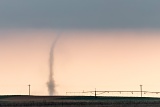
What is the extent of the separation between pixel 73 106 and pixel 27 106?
523 inches

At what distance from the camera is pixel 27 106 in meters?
152

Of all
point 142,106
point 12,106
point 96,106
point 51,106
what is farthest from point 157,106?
point 12,106

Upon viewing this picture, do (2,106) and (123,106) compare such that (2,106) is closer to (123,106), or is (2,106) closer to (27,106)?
(27,106)

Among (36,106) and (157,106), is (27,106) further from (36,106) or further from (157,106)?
(157,106)

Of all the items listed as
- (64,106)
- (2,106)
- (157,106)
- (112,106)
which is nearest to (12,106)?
(2,106)

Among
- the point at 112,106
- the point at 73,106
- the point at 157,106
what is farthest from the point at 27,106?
the point at 157,106

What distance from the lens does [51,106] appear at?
149625 millimetres

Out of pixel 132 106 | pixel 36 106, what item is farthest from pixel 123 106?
pixel 36 106

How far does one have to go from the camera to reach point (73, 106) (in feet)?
488

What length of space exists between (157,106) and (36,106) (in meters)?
32.8

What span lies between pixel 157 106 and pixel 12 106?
39119 millimetres

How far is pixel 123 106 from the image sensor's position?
146250mm

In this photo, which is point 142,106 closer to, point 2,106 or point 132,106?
point 132,106

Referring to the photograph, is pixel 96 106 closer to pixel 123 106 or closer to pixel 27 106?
pixel 123 106
